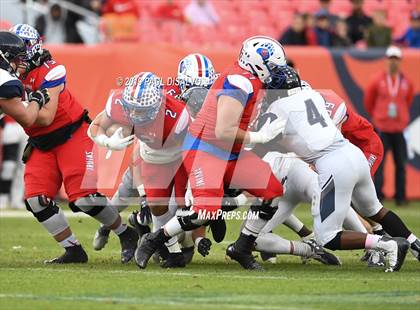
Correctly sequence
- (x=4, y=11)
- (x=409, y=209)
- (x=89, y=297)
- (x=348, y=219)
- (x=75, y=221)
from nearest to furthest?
(x=89, y=297), (x=348, y=219), (x=75, y=221), (x=409, y=209), (x=4, y=11)

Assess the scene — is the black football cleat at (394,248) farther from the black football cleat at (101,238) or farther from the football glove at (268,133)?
the black football cleat at (101,238)

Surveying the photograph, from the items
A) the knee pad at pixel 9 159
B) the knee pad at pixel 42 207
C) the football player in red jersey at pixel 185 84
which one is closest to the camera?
the knee pad at pixel 42 207

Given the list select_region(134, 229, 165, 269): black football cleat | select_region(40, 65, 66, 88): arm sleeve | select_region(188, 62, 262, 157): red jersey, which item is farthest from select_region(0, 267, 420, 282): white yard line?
select_region(40, 65, 66, 88): arm sleeve

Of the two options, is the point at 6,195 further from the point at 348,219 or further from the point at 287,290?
the point at 287,290

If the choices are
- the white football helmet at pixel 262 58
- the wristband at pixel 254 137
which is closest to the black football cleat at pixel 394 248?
the wristband at pixel 254 137

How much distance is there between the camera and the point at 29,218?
14.1 meters

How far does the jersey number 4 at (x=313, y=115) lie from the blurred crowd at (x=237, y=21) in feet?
27.0

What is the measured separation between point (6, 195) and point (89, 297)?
838 cm

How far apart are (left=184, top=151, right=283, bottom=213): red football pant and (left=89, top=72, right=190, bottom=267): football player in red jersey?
26 cm

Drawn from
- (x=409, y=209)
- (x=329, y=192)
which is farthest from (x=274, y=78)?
(x=409, y=209)

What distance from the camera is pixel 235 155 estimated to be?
8930 millimetres

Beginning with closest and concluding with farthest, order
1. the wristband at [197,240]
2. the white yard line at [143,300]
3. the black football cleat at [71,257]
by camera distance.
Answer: the white yard line at [143,300]
the wristband at [197,240]
the black football cleat at [71,257]

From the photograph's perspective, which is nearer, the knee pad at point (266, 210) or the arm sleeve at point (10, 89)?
the arm sleeve at point (10, 89)

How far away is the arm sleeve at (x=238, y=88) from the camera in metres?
8.64
